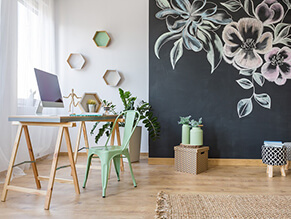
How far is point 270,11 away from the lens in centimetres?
349

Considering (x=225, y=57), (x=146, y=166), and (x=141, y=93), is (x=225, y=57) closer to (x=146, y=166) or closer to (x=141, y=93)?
(x=141, y=93)

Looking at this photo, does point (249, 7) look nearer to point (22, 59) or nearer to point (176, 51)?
point (176, 51)

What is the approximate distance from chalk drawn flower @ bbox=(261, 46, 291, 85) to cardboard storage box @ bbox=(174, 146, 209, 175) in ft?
4.44

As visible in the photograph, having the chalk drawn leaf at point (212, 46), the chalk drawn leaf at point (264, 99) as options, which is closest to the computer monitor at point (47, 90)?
the chalk drawn leaf at point (212, 46)

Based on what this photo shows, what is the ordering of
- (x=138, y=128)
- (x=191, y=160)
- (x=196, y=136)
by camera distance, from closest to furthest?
(x=191, y=160) < (x=196, y=136) < (x=138, y=128)

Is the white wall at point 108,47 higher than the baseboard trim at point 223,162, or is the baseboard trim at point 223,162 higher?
the white wall at point 108,47

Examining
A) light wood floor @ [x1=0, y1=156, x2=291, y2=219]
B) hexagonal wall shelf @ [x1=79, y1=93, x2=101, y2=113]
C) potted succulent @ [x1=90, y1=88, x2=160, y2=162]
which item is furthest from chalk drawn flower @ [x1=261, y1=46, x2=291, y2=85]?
hexagonal wall shelf @ [x1=79, y1=93, x2=101, y2=113]

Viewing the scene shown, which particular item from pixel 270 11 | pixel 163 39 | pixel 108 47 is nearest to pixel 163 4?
pixel 163 39

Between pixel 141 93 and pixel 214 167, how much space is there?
1.56 meters

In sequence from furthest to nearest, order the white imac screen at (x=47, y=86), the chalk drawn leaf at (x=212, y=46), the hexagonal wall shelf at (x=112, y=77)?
the hexagonal wall shelf at (x=112, y=77) → the chalk drawn leaf at (x=212, y=46) → the white imac screen at (x=47, y=86)

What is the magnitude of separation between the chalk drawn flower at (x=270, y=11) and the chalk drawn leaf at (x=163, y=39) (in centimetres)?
111

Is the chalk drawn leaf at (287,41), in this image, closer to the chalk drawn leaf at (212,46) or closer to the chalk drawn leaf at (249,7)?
the chalk drawn leaf at (249,7)

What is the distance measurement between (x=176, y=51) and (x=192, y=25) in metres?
0.41

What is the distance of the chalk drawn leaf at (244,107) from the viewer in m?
3.49
